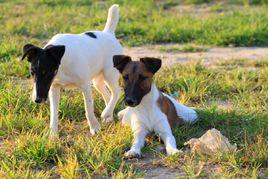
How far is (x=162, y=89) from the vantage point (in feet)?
24.9

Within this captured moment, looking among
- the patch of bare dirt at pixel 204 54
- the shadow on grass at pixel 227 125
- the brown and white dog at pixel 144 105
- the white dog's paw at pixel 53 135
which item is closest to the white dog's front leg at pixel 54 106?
the white dog's paw at pixel 53 135

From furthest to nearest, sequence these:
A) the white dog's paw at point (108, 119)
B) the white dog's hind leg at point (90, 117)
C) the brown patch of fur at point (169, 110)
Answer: the white dog's paw at point (108, 119) < the white dog's hind leg at point (90, 117) < the brown patch of fur at point (169, 110)

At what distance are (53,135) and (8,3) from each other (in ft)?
33.5

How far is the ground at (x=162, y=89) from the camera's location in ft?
16.8

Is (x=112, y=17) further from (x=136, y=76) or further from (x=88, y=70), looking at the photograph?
(x=136, y=76)

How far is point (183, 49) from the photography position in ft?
32.5

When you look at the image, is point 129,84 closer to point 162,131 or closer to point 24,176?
point 162,131

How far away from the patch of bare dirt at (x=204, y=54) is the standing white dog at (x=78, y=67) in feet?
8.24

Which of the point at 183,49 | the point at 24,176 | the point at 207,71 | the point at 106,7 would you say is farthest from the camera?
the point at 106,7

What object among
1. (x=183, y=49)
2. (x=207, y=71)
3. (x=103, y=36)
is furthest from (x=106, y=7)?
(x=103, y=36)

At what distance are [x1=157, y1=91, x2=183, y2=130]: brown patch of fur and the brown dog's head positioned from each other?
11.8 inches

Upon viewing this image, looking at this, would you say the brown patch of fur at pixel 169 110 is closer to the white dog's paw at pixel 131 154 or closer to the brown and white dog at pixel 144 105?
the brown and white dog at pixel 144 105

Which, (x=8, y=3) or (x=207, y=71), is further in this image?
(x=8, y=3)

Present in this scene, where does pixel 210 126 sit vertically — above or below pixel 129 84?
below
